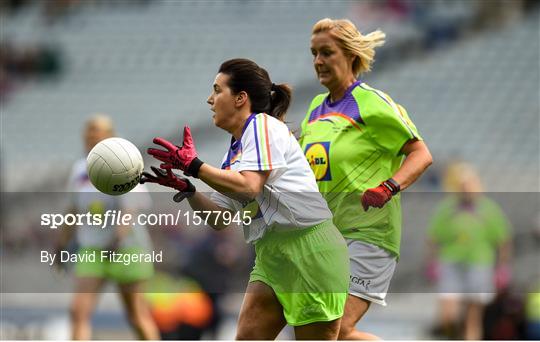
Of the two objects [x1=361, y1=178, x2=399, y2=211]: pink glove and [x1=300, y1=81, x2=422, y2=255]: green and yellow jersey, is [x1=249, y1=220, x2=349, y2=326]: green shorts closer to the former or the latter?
[x1=361, y1=178, x2=399, y2=211]: pink glove

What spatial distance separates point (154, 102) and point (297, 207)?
542 inches

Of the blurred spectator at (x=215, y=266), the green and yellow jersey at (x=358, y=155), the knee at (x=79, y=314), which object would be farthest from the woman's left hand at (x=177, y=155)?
the blurred spectator at (x=215, y=266)

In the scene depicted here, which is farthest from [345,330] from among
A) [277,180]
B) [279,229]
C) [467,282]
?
[467,282]

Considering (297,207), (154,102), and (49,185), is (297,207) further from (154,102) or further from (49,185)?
(154,102)

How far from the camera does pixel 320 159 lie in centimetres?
519

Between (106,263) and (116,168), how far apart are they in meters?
2.94

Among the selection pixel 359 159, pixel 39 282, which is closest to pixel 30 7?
pixel 39 282

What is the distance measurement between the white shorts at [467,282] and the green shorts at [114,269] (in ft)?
12.0

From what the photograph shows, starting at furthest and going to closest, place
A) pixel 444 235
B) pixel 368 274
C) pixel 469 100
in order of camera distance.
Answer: pixel 469 100 < pixel 444 235 < pixel 368 274

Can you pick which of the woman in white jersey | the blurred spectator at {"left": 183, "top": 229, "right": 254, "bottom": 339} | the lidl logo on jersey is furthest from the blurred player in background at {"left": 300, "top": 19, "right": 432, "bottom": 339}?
the blurred spectator at {"left": 183, "top": 229, "right": 254, "bottom": 339}

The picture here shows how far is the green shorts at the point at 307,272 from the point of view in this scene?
14.9ft

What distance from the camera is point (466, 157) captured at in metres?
15.8

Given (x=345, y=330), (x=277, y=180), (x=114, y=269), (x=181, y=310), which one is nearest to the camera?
(x=277, y=180)

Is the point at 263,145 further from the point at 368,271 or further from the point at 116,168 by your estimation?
the point at 368,271
